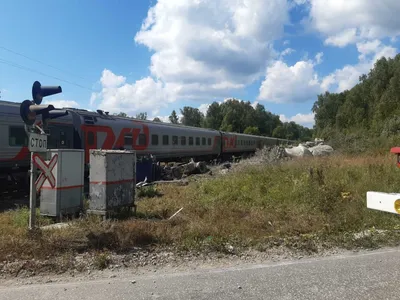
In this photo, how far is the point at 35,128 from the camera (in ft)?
23.1

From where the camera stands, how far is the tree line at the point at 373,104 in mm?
49453

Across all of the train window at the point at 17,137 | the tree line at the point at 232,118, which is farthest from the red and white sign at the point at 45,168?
the tree line at the point at 232,118

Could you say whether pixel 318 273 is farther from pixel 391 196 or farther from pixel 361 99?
pixel 361 99

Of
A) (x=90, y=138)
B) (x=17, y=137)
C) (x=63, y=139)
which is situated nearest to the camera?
(x=17, y=137)

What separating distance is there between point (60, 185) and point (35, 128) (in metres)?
1.82

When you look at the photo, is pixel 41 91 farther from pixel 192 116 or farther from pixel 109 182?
pixel 192 116

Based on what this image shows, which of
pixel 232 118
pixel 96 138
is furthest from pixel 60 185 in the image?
pixel 232 118

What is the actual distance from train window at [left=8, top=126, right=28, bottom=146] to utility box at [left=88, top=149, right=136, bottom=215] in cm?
609

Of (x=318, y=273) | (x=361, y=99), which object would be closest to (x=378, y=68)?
(x=361, y=99)

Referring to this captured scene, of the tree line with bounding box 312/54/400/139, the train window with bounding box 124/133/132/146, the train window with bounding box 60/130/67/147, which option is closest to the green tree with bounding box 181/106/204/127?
the tree line with bounding box 312/54/400/139

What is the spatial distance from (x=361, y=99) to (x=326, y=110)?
2013cm

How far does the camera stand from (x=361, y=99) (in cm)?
Result: 6906

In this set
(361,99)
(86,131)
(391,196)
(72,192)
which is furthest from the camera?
(361,99)

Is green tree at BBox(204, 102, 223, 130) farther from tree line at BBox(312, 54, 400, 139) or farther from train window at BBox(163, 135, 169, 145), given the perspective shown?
train window at BBox(163, 135, 169, 145)
